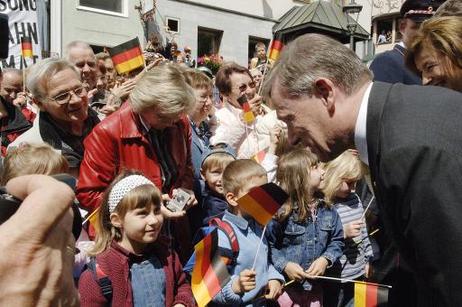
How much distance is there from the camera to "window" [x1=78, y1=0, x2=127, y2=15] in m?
15.4

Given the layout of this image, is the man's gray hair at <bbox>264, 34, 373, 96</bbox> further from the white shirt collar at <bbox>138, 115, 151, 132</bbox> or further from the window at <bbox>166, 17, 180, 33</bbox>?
the window at <bbox>166, 17, 180, 33</bbox>

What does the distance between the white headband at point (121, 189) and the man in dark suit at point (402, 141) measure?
1.37 metres

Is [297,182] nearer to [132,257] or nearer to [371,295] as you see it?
[371,295]

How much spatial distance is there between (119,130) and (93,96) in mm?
1745

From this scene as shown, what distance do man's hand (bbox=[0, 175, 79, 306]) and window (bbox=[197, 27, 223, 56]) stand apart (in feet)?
55.1

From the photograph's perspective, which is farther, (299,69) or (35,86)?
(35,86)

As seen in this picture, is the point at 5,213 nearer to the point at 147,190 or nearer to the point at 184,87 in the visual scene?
the point at 147,190

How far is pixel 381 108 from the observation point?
73.0 inches

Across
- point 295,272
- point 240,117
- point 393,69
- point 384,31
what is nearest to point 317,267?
point 295,272

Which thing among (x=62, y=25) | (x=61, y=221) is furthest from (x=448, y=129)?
(x=62, y=25)

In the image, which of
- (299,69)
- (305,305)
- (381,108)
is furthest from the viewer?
(305,305)

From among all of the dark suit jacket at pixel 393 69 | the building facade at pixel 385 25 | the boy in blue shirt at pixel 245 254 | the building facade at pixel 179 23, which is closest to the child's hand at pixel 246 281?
the boy in blue shirt at pixel 245 254

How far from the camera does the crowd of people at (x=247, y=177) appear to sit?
164cm

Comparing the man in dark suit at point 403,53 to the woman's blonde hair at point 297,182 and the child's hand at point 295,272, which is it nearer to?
the woman's blonde hair at point 297,182
